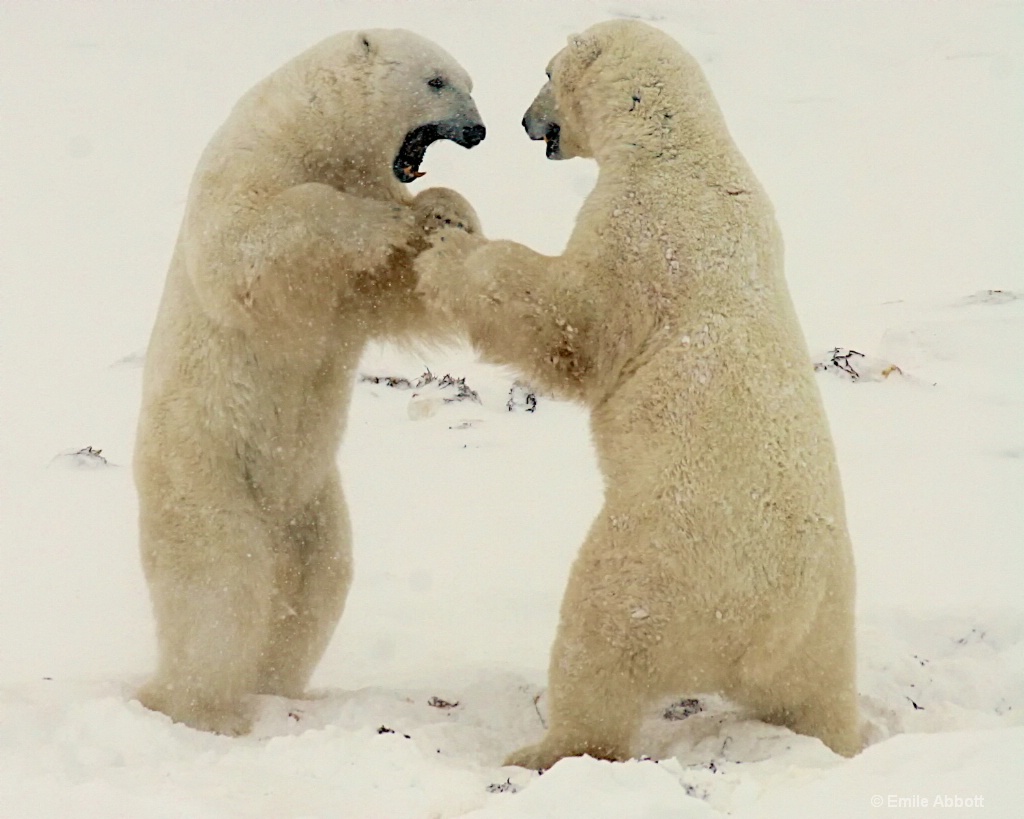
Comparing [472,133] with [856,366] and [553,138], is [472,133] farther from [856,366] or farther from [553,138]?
[856,366]

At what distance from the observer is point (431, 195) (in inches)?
166

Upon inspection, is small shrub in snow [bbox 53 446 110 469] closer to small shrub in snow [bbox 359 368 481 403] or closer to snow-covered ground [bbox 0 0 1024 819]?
snow-covered ground [bbox 0 0 1024 819]

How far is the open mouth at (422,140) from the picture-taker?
436cm

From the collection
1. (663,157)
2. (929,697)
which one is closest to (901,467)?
(929,697)

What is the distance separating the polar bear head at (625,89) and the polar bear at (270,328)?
0.43 meters

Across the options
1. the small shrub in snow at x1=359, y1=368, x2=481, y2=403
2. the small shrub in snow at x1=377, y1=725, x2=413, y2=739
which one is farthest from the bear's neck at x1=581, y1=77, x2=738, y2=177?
the small shrub in snow at x1=359, y1=368, x2=481, y2=403

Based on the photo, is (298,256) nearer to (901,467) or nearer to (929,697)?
(929,697)

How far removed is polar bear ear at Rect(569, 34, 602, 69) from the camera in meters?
4.01

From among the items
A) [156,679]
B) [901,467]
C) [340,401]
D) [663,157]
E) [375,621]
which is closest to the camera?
[663,157]

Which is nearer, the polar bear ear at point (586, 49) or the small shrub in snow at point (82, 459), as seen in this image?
the polar bear ear at point (586, 49)

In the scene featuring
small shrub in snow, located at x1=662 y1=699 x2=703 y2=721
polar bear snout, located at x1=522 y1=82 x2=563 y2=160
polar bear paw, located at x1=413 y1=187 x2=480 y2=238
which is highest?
polar bear snout, located at x1=522 y1=82 x2=563 y2=160

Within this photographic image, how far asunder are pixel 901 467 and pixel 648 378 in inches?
130

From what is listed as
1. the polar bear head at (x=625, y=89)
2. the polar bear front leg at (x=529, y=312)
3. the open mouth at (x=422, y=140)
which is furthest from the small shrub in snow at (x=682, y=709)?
the open mouth at (x=422, y=140)

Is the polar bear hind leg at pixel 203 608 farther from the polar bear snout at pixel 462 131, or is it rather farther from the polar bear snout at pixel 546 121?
the polar bear snout at pixel 546 121
